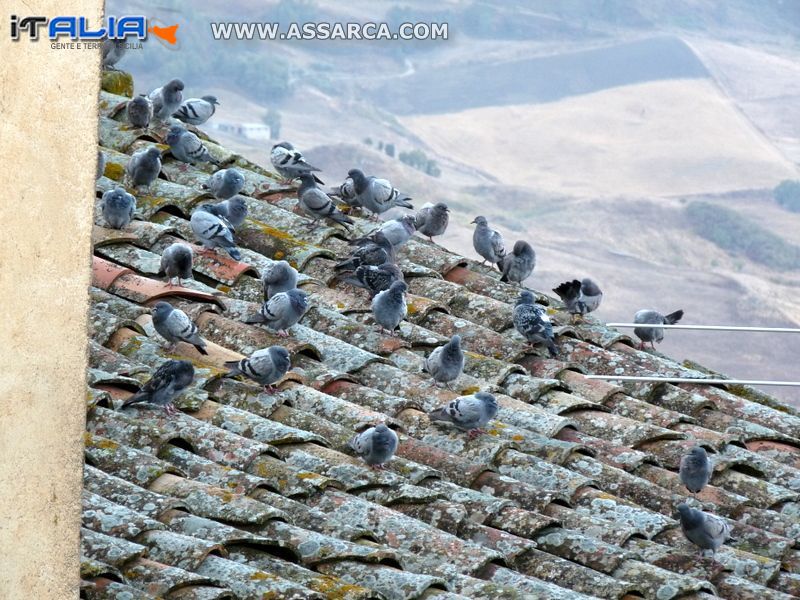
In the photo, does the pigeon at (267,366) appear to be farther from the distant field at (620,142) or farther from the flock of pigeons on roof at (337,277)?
the distant field at (620,142)

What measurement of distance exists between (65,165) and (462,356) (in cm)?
362

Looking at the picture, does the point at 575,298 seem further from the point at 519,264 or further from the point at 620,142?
the point at 620,142

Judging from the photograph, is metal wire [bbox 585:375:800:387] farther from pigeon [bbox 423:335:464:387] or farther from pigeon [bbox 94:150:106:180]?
pigeon [bbox 94:150:106:180]

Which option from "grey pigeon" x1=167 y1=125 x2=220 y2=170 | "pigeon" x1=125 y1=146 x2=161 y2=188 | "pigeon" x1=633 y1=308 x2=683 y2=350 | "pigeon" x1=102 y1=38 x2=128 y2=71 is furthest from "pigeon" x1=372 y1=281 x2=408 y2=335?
"pigeon" x1=102 y1=38 x2=128 y2=71

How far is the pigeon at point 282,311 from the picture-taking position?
7367 millimetres

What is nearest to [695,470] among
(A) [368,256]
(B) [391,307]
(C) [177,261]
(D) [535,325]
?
(D) [535,325]

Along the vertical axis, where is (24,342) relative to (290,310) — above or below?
above

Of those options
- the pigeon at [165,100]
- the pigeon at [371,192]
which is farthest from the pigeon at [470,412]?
the pigeon at [165,100]

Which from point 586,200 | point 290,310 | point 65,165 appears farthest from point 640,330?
point 586,200

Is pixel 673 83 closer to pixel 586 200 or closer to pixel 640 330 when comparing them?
pixel 586 200

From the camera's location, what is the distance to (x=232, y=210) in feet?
29.1

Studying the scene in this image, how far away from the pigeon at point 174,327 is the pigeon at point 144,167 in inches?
93.9

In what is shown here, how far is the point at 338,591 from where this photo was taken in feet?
16.1

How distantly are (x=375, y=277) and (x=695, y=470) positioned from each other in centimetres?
247
